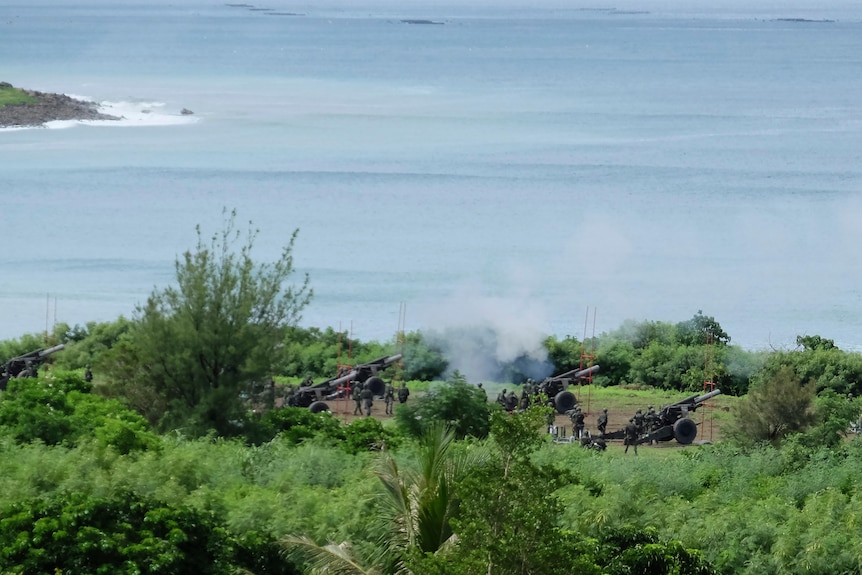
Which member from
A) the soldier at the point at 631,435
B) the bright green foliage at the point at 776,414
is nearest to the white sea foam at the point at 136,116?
the soldier at the point at 631,435

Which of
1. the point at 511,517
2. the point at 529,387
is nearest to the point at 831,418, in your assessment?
the point at 529,387

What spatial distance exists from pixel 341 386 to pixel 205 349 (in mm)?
9884

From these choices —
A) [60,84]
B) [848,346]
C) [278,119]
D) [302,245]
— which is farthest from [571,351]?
[60,84]

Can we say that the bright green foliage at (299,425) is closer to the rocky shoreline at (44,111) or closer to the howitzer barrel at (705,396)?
the howitzer barrel at (705,396)

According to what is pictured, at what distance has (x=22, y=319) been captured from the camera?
186ft

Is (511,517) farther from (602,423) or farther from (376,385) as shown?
(376,385)

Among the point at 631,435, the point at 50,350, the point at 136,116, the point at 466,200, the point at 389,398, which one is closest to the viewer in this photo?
the point at 631,435

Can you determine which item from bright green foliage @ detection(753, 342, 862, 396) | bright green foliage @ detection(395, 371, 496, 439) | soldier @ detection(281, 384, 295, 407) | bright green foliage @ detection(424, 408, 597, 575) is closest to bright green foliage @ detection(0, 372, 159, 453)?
bright green foliage @ detection(395, 371, 496, 439)

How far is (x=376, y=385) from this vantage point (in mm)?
40188

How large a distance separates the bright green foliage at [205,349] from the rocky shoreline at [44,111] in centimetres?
7861

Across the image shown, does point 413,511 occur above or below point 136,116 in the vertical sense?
below

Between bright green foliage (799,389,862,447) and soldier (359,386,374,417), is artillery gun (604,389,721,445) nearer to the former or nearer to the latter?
bright green foliage (799,389,862,447)

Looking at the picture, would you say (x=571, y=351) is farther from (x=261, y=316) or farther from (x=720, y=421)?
(x=261, y=316)

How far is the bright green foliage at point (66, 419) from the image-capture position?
2588cm
